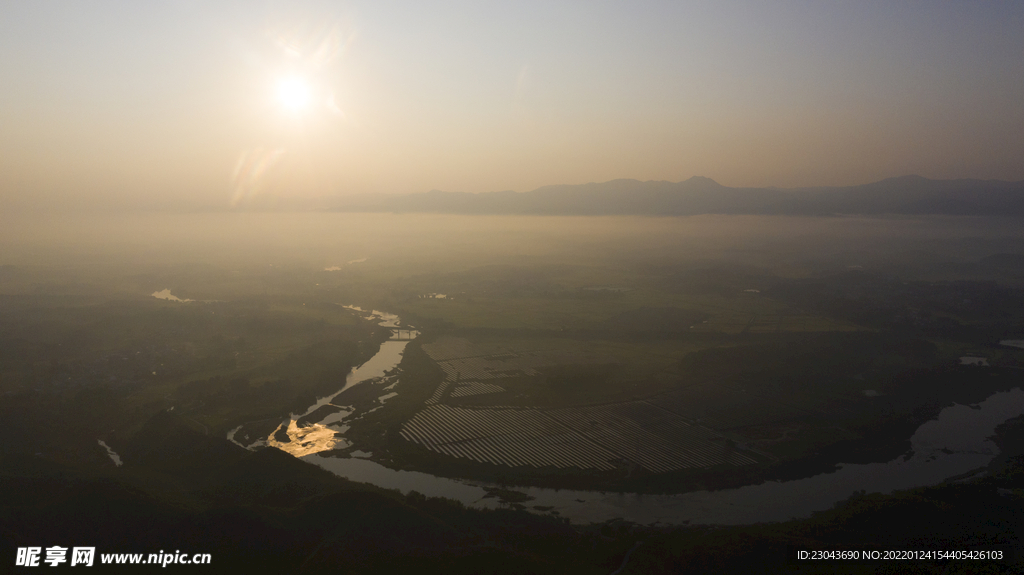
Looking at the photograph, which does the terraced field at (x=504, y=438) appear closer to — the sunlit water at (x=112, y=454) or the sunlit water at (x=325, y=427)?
the sunlit water at (x=325, y=427)

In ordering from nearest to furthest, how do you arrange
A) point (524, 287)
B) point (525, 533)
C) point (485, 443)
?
point (525, 533) → point (485, 443) → point (524, 287)

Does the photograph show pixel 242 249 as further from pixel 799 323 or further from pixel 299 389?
pixel 799 323

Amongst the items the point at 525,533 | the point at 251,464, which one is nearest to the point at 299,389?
the point at 251,464

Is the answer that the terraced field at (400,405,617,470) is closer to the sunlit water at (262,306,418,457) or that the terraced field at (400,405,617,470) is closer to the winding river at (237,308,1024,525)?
the winding river at (237,308,1024,525)

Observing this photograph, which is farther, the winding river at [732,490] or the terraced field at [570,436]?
the terraced field at [570,436]

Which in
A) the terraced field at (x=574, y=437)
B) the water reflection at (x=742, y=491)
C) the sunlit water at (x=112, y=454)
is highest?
the sunlit water at (x=112, y=454)

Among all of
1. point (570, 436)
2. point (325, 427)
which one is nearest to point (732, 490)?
point (570, 436)

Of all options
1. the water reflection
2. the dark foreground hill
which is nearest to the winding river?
the water reflection

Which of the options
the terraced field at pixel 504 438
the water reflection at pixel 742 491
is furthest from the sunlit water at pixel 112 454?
the terraced field at pixel 504 438

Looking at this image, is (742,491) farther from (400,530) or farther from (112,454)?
(112,454)
